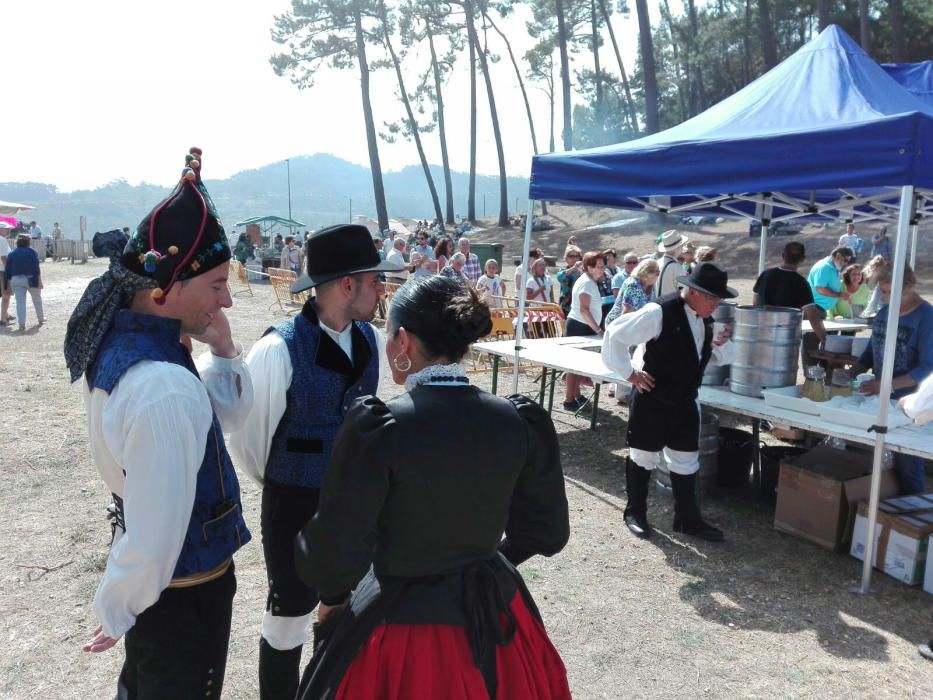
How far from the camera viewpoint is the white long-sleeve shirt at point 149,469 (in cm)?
150

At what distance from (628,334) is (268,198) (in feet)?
483

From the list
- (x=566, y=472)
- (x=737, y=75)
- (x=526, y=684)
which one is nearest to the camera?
(x=526, y=684)

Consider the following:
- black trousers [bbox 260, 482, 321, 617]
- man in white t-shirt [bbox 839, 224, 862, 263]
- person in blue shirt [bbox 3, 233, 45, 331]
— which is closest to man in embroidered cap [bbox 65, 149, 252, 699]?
black trousers [bbox 260, 482, 321, 617]

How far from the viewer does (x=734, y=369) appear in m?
5.09

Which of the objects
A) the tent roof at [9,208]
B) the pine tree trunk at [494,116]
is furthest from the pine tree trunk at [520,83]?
the tent roof at [9,208]

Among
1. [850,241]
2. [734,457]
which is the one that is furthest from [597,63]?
[734,457]

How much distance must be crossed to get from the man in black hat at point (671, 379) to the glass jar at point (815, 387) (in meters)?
0.71

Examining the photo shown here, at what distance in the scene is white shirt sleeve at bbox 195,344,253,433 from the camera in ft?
6.25

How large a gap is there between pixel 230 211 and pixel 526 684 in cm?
11941

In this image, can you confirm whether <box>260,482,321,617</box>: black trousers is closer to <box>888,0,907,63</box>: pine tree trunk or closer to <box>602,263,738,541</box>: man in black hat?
<box>602,263,738,541</box>: man in black hat

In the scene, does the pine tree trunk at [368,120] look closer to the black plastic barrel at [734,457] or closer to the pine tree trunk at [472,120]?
the pine tree trunk at [472,120]

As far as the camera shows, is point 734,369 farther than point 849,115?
Yes

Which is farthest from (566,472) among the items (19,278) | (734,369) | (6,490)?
(19,278)

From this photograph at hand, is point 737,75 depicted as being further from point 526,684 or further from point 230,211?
point 230,211
